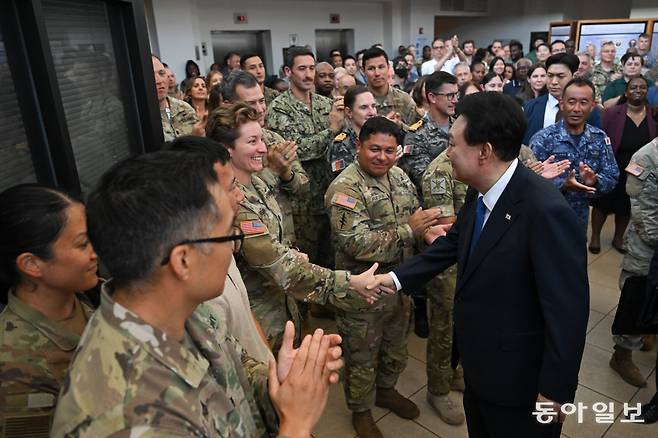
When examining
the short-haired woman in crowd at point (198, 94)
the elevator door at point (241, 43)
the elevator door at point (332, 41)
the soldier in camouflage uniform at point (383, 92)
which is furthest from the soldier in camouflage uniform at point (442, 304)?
the elevator door at point (332, 41)

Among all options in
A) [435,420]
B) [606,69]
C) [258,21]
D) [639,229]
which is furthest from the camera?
[258,21]

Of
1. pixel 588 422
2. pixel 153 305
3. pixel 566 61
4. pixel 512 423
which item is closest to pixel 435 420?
pixel 588 422

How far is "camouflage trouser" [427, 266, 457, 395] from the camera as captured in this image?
94.8 inches

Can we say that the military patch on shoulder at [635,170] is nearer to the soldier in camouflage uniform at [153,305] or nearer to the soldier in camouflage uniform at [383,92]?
the soldier in camouflage uniform at [383,92]

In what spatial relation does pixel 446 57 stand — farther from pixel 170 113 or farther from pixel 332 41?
pixel 332 41

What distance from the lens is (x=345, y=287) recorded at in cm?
197

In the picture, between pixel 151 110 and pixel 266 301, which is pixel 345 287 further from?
pixel 151 110

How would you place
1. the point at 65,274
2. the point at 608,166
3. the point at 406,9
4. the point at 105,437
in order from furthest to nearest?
1. the point at 406,9
2. the point at 608,166
3. the point at 65,274
4. the point at 105,437

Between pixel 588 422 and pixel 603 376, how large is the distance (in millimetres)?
469

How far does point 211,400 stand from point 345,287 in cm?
111

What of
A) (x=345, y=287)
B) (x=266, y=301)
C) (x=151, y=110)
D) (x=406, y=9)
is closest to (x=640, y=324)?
(x=345, y=287)

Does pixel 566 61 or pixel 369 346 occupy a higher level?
pixel 566 61

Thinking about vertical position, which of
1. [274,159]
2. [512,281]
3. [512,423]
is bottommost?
[512,423]

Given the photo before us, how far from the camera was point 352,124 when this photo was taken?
10.5 ft
